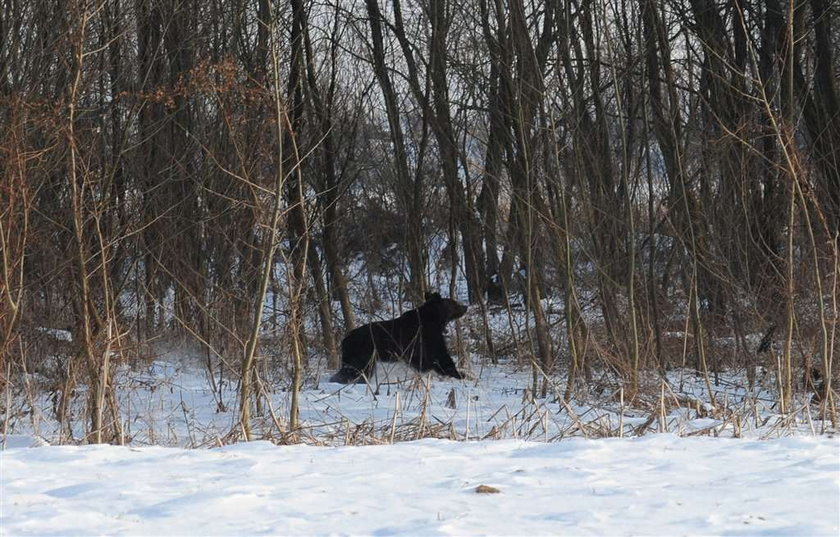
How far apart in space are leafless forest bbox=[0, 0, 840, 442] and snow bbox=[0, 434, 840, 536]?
2.40 meters

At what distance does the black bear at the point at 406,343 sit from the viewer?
11.8 metres

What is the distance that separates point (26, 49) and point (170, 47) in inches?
127

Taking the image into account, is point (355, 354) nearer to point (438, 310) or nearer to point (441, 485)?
point (438, 310)

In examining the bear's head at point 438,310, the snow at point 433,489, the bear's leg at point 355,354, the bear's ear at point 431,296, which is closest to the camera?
the snow at point 433,489

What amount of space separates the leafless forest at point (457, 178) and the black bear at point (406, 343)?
761 millimetres

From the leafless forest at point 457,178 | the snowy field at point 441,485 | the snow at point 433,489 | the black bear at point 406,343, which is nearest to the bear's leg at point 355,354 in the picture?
the black bear at point 406,343

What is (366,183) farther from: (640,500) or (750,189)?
(640,500)

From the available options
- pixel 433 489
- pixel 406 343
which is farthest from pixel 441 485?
pixel 406 343

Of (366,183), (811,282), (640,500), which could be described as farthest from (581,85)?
(366,183)

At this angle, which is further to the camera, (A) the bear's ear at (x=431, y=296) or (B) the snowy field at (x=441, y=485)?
(A) the bear's ear at (x=431, y=296)

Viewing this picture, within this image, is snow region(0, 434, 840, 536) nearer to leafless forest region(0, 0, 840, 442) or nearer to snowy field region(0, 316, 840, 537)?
snowy field region(0, 316, 840, 537)

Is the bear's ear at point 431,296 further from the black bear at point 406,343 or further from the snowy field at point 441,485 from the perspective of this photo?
the snowy field at point 441,485

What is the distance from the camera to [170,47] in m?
14.1

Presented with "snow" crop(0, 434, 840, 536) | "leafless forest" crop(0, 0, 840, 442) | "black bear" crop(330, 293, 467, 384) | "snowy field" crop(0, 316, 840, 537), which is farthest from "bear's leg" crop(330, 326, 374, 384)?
"snow" crop(0, 434, 840, 536)
